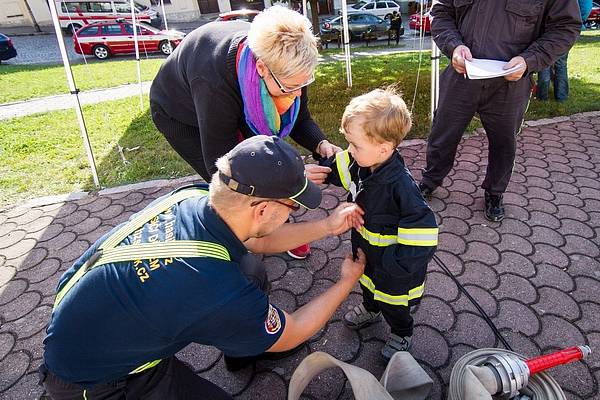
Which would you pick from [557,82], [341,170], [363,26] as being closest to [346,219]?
[341,170]

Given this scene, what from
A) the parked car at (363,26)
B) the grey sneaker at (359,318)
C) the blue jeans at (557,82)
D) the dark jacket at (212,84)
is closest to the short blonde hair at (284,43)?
the dark jacket at (212,84)

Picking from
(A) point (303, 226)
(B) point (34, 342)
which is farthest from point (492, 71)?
(B) point (34, 342)

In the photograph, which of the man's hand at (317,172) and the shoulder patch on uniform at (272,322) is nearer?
the shoulder patch on uniform at (272,322)

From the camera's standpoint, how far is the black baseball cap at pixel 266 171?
1.21 meters

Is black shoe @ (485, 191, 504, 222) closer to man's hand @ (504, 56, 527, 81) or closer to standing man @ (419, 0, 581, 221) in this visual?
standing man @ (419, 0, 581, 221)

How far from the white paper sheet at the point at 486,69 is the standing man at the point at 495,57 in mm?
51

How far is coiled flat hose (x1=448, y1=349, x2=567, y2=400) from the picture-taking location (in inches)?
58.6

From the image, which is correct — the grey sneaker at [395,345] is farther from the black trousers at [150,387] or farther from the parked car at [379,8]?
the parked car at [379,8]

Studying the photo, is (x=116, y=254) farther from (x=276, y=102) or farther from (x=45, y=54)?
(x=45, y=54)

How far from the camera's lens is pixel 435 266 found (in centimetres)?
261

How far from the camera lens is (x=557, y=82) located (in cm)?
543

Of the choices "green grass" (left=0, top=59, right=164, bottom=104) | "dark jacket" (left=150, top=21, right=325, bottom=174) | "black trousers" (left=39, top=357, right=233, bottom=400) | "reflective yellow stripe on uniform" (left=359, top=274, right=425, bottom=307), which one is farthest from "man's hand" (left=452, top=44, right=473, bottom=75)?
"green grass" (left=0, top=59, right=164, bottom=104)

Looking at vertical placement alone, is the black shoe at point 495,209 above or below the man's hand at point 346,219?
below

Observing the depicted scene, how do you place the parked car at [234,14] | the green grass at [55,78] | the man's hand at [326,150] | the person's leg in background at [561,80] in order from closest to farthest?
1. the man's hand at [326,150]
2. the person's leg in background at [561,80]
3. the green grass at [55,78]
4. the parked car at [234,14]
